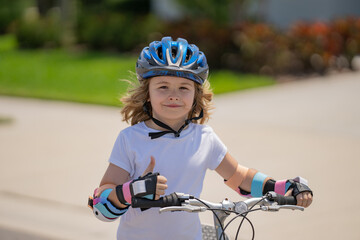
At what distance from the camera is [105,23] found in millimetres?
21625

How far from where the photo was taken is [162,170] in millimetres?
2932

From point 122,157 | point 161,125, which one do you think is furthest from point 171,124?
point 122,157

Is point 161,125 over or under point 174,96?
under

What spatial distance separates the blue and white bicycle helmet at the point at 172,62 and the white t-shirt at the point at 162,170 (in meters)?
0.30

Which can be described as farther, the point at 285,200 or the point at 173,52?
the point at 173,52

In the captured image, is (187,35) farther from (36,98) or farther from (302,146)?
(302,146)

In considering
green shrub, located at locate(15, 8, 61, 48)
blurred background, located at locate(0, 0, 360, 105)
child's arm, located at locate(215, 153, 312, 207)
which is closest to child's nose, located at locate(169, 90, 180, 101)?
child's arm, located at locate(215, 153, 312, 207)

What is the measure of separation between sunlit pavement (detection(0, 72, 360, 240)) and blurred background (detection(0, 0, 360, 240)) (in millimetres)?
18

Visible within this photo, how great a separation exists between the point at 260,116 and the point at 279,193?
753cm

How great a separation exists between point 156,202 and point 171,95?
641 mm

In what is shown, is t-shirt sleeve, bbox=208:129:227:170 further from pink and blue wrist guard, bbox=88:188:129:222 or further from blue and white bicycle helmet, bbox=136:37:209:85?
pink and blue wrist guard, bbox=88:188:129:222

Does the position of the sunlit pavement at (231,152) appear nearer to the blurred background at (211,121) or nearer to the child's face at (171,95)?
the blurred background at (211,121)

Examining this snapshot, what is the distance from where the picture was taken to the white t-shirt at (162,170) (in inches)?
116

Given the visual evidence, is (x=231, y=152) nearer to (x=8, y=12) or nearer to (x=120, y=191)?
(x=120, y=191)
